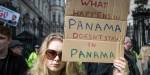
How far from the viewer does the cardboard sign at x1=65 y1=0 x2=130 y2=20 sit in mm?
4008

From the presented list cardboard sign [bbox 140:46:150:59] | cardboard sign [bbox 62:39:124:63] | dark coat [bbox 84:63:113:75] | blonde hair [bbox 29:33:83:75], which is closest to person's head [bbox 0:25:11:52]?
blonde hair [bbox 29:33:83:75]

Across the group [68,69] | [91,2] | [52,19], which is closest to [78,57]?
[68,69]

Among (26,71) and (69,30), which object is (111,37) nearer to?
(69,30)

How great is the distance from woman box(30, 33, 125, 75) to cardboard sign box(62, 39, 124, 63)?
0.29 ft

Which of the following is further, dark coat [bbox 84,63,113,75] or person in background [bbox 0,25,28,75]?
dark coat [bbox 84,63,113,75]

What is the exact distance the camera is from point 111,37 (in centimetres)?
419

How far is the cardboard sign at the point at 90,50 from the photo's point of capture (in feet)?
13.0

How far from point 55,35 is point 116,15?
0.48 m

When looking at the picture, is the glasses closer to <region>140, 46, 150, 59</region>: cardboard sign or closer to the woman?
the woman

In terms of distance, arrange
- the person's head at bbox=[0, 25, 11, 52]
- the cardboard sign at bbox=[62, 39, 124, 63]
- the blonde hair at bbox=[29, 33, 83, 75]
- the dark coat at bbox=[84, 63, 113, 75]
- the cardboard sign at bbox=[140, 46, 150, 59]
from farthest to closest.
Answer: the cardboard sign at bbox=[140, 46, 150, 59]
the dark coat at bbox=[84, 63, 113, 75]
the person's head at bbox=[0, 25, 11, 52]
the blonde hair at bbox=[29, 33, 83, 75]
the cardboard sign at bbox=[62, 39, 124, 63]

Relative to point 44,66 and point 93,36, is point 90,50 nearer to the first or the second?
point 93,36

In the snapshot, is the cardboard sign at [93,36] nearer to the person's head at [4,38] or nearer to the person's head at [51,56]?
the person's head at [51,56]

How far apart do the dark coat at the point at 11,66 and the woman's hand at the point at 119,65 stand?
29.1 inches

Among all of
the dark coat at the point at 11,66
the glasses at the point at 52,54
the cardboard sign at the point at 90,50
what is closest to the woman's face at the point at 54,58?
the glasses at the point at 52,54
